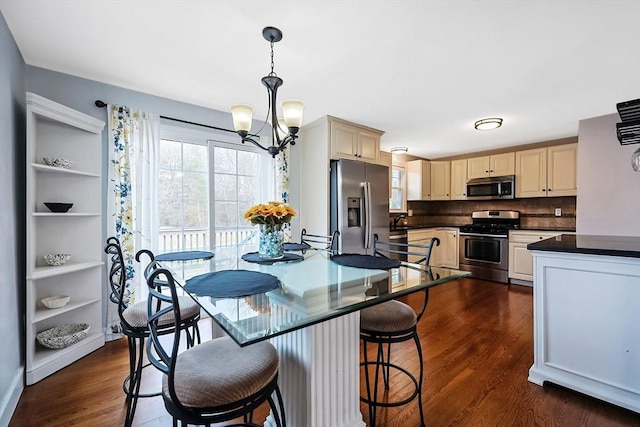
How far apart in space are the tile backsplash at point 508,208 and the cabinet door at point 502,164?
0.65 meters

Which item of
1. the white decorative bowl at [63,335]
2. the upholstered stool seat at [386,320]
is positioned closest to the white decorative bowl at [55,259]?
the white decorative bowl at [63,335]

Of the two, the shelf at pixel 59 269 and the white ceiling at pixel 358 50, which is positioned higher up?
the white ceiling at pixel 358 50

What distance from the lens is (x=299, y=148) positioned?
3.84m

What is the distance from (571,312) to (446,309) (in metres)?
1.58

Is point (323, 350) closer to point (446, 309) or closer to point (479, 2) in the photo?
point (479, 2)

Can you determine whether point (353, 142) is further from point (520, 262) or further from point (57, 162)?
point (520, 262)

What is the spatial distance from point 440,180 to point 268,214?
479cm

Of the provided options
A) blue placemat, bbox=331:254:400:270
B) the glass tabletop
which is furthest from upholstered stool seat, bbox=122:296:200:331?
blue placemat, bbox=331:254:400:270

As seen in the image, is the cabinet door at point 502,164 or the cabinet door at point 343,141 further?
the cabinet door at point 502,164

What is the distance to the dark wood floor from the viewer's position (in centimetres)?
158

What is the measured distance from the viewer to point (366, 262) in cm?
169

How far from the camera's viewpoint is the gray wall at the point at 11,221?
5.35 ft

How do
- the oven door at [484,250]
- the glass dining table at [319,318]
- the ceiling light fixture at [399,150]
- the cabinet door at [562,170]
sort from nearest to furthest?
the glass dining table at [319,318] → the cabinet door at [562,170] → the oven door at [484,250] → the ceiling light fixture at [399,150]

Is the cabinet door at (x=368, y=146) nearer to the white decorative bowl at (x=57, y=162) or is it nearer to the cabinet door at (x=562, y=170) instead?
the cabinet door at (x=562, y=170)
